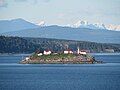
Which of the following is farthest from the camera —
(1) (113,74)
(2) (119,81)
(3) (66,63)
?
(3) (66,63)

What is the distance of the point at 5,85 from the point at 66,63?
261 feet

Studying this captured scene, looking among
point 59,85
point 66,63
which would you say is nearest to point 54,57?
point 66,63

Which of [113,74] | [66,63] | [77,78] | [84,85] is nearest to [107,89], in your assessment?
[84,85]

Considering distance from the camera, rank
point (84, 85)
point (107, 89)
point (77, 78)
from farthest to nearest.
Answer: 1. point (77, 78)
2. point (84, 85)
3. point (107, 89)

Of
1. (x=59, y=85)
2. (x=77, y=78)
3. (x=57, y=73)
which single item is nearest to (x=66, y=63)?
(x=57, y=73)

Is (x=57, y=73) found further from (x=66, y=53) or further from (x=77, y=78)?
(x=66, y=53)

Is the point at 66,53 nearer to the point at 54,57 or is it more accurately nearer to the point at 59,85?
the point at 54,57

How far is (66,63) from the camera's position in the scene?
183875 mm

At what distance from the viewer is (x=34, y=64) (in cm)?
18600

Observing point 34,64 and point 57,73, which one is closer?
point 57,73

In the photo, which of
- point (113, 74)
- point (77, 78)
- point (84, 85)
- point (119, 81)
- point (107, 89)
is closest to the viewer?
point (107, 89)

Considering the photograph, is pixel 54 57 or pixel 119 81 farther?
pixel 54 57

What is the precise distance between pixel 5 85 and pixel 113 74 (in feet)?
123

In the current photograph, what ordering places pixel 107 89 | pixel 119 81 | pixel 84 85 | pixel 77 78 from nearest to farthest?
pixel 107 89
pixel 84 85
pixel 119 81
pixel 77 78
